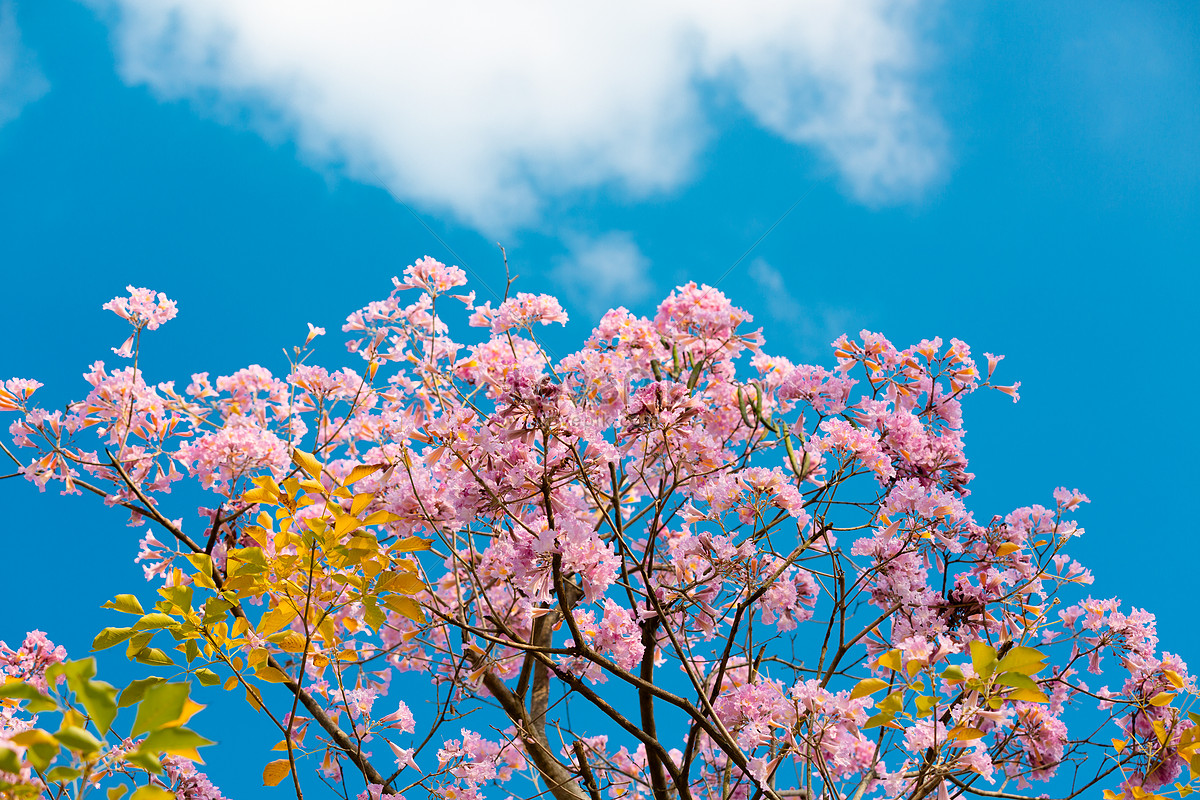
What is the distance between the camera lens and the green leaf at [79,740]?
0.98 m

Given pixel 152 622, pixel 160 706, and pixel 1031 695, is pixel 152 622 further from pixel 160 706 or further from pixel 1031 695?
pixel 1031 695

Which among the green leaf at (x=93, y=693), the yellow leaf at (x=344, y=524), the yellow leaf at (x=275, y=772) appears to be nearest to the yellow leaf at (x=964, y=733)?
the yellow leaf at (x=344, y=524)

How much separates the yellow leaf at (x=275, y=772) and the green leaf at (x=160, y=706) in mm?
1658

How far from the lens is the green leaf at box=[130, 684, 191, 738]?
3.40ft

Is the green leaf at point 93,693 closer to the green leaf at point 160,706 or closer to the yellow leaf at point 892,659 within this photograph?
the green leaf at point 160,706

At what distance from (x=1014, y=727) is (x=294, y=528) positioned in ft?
8.87

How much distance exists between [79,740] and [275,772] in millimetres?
1745

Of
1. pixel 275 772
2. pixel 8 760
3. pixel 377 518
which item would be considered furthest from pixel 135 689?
pixel 275 772

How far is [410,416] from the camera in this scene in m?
3.09

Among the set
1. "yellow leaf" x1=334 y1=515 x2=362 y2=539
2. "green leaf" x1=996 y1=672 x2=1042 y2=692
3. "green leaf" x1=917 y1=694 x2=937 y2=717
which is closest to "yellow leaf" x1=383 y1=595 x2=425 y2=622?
"yellow leaf" x1=334 y1=515 x2=362 y2=539

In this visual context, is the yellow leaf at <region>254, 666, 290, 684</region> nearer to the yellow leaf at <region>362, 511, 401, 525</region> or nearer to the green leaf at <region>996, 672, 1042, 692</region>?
the yellow leaf at <region>362, 511, 401, 525</region>

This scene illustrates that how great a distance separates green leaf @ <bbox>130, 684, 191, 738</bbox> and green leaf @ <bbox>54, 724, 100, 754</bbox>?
0.17 ft

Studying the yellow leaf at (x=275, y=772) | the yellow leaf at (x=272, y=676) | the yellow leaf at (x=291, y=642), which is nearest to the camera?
the yellow leaf at (x=272, y=676)

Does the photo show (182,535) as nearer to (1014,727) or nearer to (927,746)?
(927,746)
